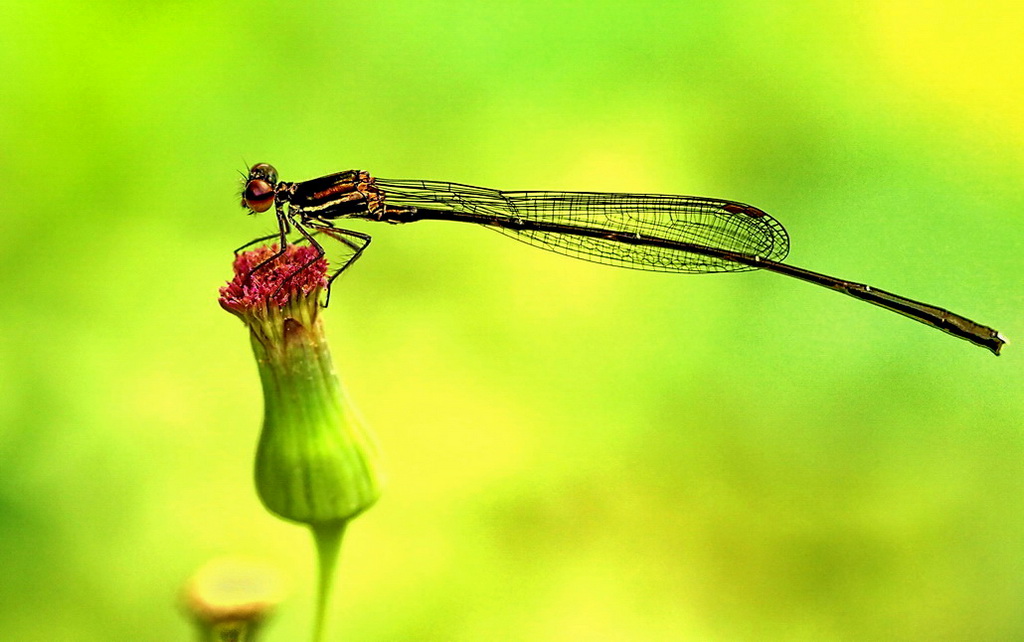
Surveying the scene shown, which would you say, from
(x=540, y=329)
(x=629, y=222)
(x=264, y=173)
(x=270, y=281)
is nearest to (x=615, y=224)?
(x=629, y=222)

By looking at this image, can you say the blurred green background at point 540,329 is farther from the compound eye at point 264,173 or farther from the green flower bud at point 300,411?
the green flower bud at point 300,411

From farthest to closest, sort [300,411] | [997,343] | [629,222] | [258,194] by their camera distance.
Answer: [629,222], [997,343], [258,194], [300,411]

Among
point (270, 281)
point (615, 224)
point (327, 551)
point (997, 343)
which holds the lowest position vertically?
point (327, 551)

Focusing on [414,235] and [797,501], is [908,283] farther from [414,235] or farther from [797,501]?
[414,235]

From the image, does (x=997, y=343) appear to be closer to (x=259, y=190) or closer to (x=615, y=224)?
(x=615, y=224)

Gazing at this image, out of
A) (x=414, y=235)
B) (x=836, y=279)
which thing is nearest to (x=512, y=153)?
(x=414, y=235)

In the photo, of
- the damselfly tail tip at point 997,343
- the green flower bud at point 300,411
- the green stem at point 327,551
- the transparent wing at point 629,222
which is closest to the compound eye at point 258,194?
the transparent wing at point 629,222
